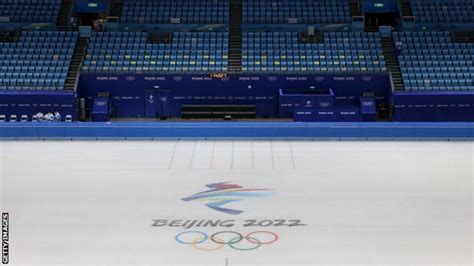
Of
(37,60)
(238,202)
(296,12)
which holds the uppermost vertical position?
(296,12)

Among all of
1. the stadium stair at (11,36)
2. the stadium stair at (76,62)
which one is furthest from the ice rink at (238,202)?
the stadium stair at (11,36)

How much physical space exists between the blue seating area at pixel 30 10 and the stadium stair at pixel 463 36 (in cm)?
1975

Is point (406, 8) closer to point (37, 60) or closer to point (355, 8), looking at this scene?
point (355, 8)

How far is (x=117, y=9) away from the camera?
34.2 meters

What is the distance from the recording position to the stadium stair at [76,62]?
2900 cm

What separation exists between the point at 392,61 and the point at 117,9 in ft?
46.5

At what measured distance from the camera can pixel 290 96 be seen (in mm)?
28609

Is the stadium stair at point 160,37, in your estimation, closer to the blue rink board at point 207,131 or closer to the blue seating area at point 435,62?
the blue rink board at point 207,131

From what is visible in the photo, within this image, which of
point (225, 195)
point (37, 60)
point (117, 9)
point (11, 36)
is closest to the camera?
point (225, 195)

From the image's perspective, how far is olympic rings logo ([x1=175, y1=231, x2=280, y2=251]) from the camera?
12289mm

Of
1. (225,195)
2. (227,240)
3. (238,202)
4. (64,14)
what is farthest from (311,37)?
(227,240)

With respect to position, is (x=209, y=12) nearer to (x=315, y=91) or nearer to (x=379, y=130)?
(x=315, y=91)

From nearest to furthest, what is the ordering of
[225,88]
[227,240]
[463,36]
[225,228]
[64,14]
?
[227,240], [225,228], [225,88], [463,36], [64,14]

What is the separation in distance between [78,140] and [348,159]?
9.21 m
